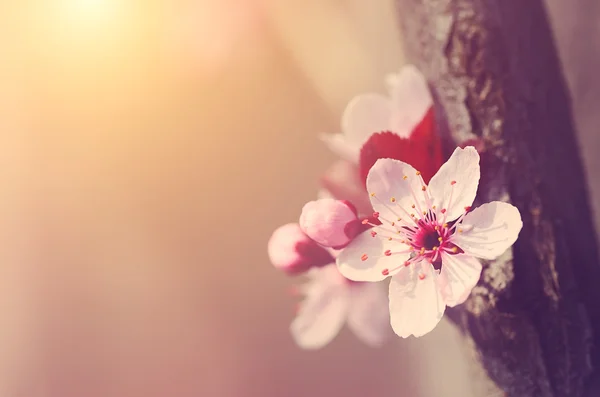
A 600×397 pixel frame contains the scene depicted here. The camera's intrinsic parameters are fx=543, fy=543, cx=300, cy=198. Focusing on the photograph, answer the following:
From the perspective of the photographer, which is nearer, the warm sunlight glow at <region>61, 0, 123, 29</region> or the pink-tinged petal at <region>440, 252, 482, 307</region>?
the pink-tinged petal at <region>440, 252, 482, 307</region>

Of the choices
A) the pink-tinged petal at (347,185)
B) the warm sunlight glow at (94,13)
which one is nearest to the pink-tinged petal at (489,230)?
the pink-tinged petal at (347,185)

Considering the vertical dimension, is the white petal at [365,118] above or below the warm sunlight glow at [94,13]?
below

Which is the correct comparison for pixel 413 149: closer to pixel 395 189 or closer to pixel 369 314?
pixel 395 189

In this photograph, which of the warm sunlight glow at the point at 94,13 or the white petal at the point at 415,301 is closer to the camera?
the white petal at the point at 415,301

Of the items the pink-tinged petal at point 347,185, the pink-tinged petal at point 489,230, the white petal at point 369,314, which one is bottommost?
the white petal at point 369,314

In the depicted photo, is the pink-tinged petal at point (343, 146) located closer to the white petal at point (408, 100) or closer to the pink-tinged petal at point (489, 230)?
the white petal at point (408, 100)

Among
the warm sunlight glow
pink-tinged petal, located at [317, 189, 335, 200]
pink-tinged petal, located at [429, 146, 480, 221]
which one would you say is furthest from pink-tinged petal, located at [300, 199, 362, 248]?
the warm sunlight glow

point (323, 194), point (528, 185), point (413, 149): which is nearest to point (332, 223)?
point (323, 194)

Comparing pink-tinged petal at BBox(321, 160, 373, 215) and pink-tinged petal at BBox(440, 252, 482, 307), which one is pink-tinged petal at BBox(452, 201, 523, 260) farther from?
pink-tinged petal at BBox(321, 160, 373, 215)
